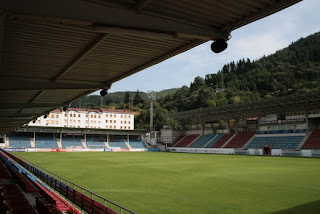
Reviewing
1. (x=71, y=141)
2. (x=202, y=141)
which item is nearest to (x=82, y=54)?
(x=202, y=141)

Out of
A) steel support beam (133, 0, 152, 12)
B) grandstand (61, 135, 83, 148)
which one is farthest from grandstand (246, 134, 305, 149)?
steel support beam (133, 0, 152, 12)

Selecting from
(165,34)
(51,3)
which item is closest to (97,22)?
(51,3)

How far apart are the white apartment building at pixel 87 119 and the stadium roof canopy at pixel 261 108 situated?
1822 inches

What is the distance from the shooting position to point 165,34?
5.02 m

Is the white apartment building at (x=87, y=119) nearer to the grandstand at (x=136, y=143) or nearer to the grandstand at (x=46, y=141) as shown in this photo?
the grandstand at (x=46, y=141)

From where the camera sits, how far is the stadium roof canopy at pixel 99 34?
4.23m

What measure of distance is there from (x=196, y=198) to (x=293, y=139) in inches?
1865

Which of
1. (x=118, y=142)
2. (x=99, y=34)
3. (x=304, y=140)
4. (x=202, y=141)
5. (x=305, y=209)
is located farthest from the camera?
(x=118, y=142)

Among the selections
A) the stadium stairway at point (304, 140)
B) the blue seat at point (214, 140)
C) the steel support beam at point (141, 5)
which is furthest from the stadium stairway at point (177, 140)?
the steel support beam at point (141, 5)

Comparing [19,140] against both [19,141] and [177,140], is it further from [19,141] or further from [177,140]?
[177,140]

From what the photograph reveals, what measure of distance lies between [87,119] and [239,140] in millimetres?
65927

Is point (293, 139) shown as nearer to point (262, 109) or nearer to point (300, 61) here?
point (262, 109)

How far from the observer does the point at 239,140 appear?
6694cm

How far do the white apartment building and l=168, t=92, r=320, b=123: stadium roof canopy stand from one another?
1822 inches
